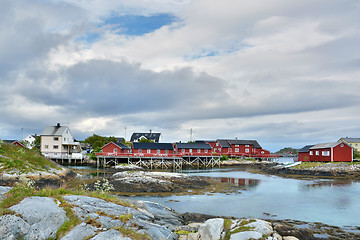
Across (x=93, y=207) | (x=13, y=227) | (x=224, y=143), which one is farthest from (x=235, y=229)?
(x=224, y=143)

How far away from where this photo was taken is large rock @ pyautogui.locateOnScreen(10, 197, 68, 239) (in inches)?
302

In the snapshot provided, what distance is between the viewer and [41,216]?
8047 mm

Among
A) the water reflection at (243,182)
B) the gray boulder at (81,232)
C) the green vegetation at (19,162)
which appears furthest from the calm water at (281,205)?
the green vegetation at (19,162)

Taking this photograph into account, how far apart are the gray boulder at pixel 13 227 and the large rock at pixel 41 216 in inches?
5.2

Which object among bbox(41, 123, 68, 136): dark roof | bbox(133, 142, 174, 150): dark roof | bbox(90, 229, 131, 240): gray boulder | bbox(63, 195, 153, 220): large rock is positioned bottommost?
bbox(133, 142, 174, 150): dark roof

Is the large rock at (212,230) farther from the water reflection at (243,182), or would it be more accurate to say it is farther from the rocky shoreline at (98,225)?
the water reflection at (243,182)

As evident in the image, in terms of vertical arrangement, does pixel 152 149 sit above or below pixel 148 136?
below

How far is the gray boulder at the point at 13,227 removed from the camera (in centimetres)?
725

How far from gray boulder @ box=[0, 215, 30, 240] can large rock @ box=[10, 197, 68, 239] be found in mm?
133

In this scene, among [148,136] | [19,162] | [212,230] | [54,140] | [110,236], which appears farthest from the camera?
[148,136]

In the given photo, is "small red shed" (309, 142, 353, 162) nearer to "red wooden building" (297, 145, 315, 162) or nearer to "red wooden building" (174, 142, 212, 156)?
"red wooden building" (297, 145, 315, 162)

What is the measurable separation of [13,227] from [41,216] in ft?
2.50

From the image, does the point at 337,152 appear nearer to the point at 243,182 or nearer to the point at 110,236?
the point at 243,182

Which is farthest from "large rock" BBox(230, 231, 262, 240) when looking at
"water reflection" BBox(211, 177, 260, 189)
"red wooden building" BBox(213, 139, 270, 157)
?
"red wooden building" BBox(213, 139, 270, 157)
